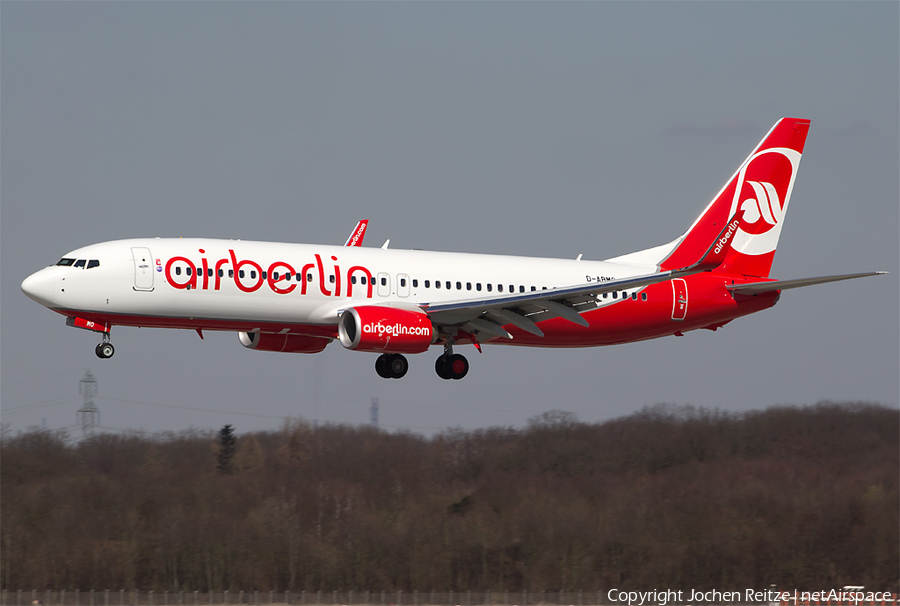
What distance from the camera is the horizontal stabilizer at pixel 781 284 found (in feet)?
113

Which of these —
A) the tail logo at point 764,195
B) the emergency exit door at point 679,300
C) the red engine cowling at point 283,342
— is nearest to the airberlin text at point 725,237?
the tail logo at point 764,195

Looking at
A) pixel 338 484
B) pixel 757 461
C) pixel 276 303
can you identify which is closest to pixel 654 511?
pixel 757 461

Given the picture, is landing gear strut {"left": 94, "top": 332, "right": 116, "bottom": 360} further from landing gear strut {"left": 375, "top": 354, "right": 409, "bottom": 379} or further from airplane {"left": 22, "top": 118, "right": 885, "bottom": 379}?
landing gear strut {"left": 375, "top": 354, "right": 409, "bottom": 379}

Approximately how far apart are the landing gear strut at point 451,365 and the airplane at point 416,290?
0.05m

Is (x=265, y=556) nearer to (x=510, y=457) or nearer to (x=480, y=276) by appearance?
(x=510, y=457)

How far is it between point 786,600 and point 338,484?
2522cm

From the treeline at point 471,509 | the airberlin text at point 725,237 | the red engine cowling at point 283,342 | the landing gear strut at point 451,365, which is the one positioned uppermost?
the airberlin text at point 725,237

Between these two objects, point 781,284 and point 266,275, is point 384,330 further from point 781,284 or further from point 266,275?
point 781,284

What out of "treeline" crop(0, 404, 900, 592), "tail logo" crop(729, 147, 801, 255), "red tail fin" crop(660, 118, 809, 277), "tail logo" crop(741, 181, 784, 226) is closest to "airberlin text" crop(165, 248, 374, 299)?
"red tail fin" crop(660, 118, 809, 277)

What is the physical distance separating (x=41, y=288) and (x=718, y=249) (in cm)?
2170

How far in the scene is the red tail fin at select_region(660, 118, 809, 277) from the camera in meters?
42.6

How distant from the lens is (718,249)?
35656mm

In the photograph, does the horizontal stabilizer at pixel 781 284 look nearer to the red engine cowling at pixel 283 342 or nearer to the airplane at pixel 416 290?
the airplane at pixel 416 290

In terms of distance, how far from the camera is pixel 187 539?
5919 cm
